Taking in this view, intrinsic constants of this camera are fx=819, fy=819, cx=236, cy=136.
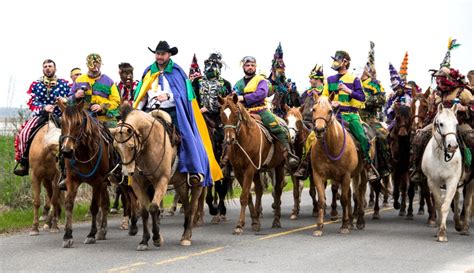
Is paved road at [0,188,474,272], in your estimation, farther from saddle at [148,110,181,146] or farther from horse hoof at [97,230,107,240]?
saddle at [148,110,181,146]

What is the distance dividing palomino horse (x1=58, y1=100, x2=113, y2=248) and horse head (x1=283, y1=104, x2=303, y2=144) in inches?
199

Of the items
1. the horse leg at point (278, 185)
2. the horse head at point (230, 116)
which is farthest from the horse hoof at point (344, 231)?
the horse head at point (230, 116)

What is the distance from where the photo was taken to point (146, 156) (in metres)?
12.5

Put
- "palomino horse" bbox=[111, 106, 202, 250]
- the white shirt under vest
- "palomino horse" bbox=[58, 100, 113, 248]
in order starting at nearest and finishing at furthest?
"palomino horse" bbox=[111, 106, 202, 250]
"palomino horse" bbox=[58, 100, 113, 248]
the white shirt under vest

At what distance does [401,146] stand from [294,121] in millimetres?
2772

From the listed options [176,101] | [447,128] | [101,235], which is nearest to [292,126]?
[447,128]

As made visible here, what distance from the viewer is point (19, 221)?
1648cm

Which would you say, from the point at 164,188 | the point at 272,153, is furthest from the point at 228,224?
the point at 164,188

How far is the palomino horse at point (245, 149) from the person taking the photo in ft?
47.8

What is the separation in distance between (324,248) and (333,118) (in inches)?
116

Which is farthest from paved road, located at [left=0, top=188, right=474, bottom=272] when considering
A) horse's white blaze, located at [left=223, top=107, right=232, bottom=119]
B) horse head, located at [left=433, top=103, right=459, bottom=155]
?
horse's white blaze, located at [left=223, top=107, right=232, bottom=119]

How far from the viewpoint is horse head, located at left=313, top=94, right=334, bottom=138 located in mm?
14180

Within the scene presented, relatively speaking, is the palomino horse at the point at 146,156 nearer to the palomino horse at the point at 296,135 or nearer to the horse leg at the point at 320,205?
the horse leg at the point at 320,205

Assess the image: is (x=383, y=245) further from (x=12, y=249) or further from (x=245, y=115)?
(x=12, y=249)
